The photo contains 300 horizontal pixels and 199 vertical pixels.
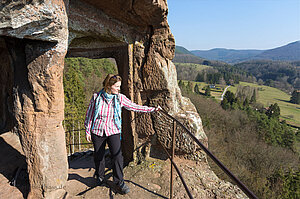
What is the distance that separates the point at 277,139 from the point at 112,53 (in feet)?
94.7

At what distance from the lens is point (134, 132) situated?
4.39m

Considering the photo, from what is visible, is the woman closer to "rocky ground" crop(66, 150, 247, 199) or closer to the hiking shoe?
the hiking shoe

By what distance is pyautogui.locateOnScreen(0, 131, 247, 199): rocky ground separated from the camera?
10.2 feet

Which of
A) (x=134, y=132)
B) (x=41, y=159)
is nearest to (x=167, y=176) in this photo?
(x=134, y=132)

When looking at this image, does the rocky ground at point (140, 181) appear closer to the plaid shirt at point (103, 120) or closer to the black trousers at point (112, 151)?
the black trousers at point (112, 151)

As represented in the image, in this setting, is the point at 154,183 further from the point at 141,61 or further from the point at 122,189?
the point at 141,61

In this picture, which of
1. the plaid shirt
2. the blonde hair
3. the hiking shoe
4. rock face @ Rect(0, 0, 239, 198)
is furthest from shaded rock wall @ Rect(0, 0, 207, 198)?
the hiking shoe

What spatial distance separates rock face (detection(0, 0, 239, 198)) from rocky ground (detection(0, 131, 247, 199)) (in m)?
0.32

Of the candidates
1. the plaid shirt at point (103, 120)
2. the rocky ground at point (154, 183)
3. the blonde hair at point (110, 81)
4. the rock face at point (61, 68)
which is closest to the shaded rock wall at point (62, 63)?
the rock face at point (61, 68)

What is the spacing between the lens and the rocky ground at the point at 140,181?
312 cm

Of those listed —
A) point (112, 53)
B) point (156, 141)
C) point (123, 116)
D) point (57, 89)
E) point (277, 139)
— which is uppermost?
point (112, 53)

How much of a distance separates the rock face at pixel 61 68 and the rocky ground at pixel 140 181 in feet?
1.05

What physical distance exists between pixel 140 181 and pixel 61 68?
2.48 metres

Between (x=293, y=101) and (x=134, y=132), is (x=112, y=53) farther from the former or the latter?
(x=293, y=101)
